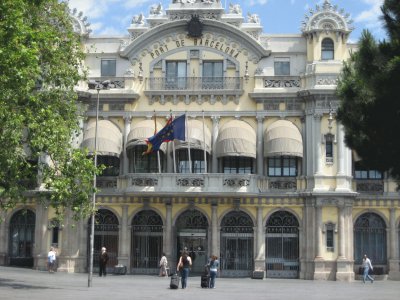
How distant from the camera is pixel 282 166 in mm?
47781

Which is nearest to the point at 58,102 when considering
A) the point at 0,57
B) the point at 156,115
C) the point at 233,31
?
A: the point at 0,57

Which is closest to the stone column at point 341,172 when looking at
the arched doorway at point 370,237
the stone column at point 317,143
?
the stone column at point 317,143

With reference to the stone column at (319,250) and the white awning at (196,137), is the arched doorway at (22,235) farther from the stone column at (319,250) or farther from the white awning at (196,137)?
the stone column at (319,250)

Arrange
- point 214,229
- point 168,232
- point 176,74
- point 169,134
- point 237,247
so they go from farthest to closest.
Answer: point 176,74 < point 237,247 < point 168,232 < point 214,229 < point 169,134

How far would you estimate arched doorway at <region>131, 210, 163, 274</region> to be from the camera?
4784cm

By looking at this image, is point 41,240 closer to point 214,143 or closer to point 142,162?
point 142,162

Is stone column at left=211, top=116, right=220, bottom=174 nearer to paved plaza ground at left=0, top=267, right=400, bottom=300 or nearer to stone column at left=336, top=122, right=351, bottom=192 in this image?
paved plaza ground at left=0, top=267, right=400, bottom=300

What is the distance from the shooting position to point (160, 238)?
47812 mm

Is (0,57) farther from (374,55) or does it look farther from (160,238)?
(160,238)

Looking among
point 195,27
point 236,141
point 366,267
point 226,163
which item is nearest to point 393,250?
point 366,267

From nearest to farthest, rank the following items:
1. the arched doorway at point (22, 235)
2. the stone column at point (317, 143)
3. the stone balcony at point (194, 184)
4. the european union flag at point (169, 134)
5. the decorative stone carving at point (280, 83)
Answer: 1. the european union flag at point (169, 134)
2. the stone balcony at point (194, 184)
3. the stone column at point (317, 143)
4. the decorative stone carving at point (280, 83)
5. the arched doorway at point (22, 235)

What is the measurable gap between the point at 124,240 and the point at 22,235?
7.02 m

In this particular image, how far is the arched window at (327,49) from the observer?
4841 cm

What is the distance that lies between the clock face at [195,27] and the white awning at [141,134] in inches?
259
